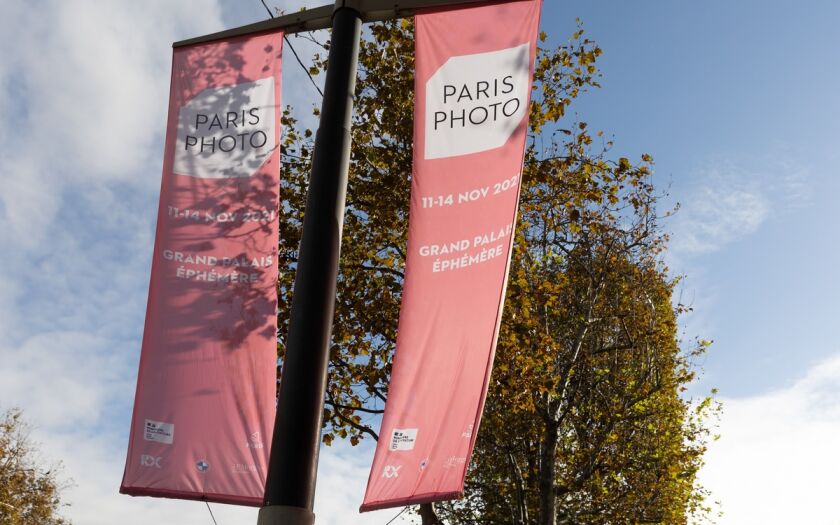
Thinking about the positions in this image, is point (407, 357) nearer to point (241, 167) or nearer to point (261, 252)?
point (261, 252)

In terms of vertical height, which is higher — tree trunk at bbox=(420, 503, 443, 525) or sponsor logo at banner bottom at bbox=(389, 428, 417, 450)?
sponsor logo at banner bottom at bbox=(389, 428, 417, 450)

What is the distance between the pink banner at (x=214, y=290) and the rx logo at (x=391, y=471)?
0.95m

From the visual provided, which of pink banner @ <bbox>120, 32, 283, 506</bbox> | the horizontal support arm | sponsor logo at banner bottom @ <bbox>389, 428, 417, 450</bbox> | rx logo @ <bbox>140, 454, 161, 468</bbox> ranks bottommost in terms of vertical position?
rx logo @ <bbox>140, 454, 161, 468</bbox>

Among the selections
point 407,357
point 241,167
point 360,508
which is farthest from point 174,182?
point 360,508

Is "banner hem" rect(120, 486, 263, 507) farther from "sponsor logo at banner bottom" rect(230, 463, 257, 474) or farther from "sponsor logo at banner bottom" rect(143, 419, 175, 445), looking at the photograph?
"sponsor logo at banner bottom" rect(143, 419, 175, 445)

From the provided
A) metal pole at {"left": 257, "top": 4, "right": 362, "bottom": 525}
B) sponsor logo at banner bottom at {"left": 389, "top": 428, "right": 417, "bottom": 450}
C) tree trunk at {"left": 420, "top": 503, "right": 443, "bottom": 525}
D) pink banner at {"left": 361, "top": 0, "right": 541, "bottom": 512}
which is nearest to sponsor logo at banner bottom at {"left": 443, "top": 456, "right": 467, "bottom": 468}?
pink banner at {"left": 361, "top": 0, "right": 541, "bottom": 512}

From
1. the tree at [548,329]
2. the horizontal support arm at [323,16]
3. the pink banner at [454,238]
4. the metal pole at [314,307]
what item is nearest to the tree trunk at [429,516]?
the tree at [548,329]

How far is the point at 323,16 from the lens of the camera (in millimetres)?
6074

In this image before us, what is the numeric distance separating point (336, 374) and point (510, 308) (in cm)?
398

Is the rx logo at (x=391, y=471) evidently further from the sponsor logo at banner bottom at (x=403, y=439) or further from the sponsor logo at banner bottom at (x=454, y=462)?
the sponsor logo at banner bottom at (x=454, y=462)

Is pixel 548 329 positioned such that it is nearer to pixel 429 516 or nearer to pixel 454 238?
pixel 429 516

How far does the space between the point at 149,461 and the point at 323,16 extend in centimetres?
390

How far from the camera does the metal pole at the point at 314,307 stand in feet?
14.0

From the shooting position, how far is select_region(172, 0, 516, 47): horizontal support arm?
19.4ft
